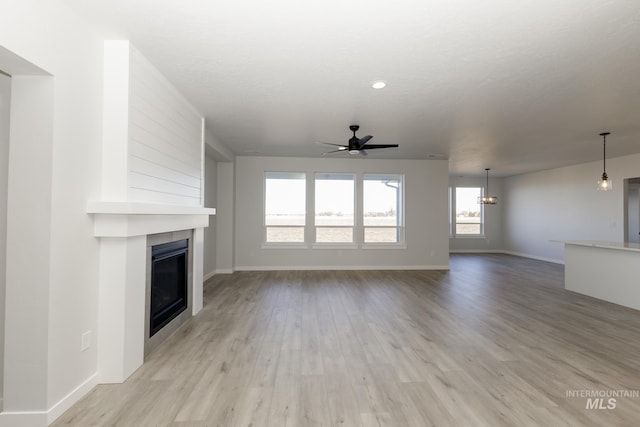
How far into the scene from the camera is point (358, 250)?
298 inches

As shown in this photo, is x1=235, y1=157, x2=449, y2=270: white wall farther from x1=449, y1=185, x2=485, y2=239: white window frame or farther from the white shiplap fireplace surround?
the white shiplap fireplace surround

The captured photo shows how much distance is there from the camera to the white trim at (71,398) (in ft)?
6.25

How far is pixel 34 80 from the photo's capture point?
1891 mm

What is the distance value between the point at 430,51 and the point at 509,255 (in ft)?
→ 32.0

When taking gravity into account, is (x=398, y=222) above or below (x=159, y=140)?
below

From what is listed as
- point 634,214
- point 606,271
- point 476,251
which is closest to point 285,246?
point 606,271

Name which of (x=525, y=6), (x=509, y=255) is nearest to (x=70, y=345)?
(x=525, y=6)

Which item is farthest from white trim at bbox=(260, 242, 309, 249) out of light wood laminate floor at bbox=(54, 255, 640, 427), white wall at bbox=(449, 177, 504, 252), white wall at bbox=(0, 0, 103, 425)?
white wall at bbox=(449, 177, 504, 252)

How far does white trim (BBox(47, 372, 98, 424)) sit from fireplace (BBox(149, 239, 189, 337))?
65 cm

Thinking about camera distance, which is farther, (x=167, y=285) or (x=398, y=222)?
(x=398, y=222)

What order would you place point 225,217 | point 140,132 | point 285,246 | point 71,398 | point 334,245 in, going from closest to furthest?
point 71,398, point 140,132, point 225,217, point 285,246, point 334,245

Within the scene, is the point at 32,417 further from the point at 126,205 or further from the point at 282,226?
the point at 282,226

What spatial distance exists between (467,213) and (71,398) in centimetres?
1144

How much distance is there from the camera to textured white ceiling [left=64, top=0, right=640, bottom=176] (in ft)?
6.87
